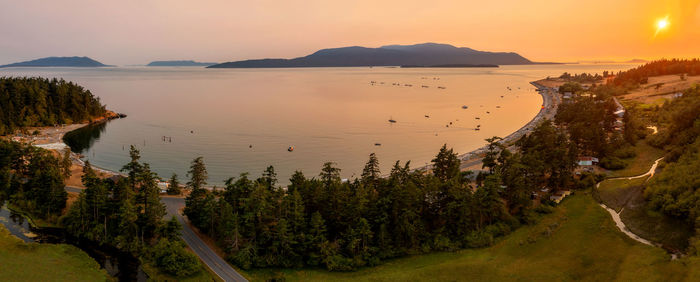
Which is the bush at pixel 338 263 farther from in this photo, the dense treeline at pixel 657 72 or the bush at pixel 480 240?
the dense treeline at pixel 657 72

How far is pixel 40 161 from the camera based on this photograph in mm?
52406

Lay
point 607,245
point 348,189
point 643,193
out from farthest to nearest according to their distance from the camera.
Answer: point 643,193
point 348,189
point 607,245

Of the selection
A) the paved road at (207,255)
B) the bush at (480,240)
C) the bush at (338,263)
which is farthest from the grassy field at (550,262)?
the paved road at (207,255)

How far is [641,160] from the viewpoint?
59312 millimetres

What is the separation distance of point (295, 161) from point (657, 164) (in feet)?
193

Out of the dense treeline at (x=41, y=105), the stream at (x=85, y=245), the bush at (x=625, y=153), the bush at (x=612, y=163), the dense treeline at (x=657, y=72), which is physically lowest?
the stream at (x=85, y=245)

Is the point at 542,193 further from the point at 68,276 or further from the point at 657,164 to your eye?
the point at 68,276

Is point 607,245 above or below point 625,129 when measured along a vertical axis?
below

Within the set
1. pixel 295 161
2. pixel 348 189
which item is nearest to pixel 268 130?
pixel 295 161

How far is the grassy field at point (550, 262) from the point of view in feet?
98.4

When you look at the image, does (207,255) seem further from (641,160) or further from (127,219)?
(641,160)

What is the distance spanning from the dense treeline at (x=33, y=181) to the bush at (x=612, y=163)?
3052 inches

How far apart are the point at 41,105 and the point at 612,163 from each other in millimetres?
135220

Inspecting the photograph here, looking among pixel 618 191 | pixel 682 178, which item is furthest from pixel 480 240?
pixel 682 178
